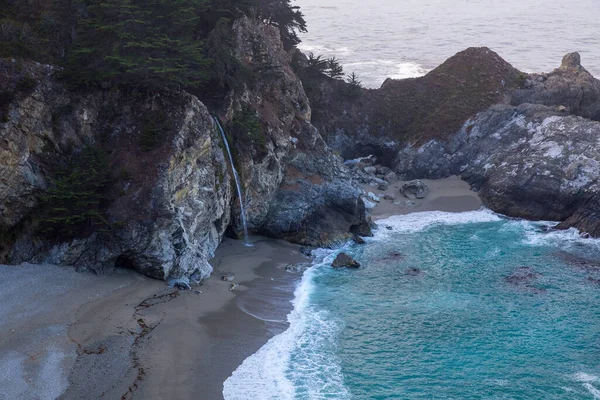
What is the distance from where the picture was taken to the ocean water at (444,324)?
793 inches

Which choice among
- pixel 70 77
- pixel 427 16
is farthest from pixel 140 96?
pixel 427 16

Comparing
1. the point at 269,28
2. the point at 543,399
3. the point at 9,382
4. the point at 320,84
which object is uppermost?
the point at 269,28

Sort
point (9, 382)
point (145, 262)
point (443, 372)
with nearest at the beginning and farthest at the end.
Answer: point (9, 382)
point (443, 372)
point (145, 262)

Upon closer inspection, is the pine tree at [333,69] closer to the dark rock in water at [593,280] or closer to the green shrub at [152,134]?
the green shrub at [152,134]

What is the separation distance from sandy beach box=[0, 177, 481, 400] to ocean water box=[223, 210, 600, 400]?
3.29 ft

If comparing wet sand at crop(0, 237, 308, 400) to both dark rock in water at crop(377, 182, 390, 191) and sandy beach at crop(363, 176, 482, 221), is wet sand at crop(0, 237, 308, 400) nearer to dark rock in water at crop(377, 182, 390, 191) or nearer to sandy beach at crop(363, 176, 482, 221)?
sandy beach at crop(363, 176, 482, 221)

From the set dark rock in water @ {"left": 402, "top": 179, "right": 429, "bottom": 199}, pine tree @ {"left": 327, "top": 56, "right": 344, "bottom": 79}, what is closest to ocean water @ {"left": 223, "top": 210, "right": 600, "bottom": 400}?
dark rock in water @ {"left": 402, "top": 179, "right": 429, "bottom": 199}

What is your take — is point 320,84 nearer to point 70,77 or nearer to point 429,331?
point 70,77

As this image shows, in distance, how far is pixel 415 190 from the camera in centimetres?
4050

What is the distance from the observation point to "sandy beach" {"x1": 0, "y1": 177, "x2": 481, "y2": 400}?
1862cm

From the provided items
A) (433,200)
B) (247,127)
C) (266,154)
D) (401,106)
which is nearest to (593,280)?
(433,200)

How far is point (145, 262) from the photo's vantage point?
25.7 metres

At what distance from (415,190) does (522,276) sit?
12783mm

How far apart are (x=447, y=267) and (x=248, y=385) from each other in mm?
13772
